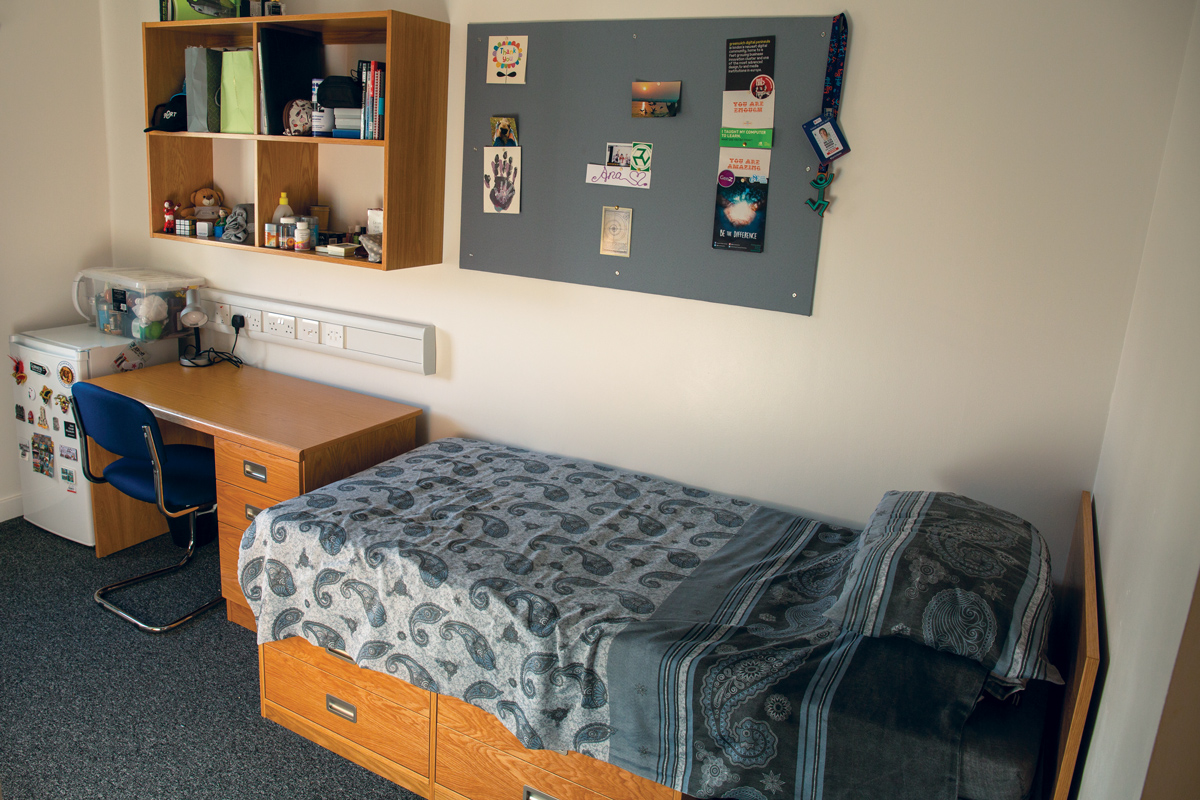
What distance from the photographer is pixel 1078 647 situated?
1475 mm

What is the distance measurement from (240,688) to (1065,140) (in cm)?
269

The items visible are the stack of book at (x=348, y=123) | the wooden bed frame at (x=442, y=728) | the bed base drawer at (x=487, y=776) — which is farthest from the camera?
the stack of book at (x=348, y=123)

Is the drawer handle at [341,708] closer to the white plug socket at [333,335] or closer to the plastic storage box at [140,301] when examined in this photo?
the white plug socket at [333,335]

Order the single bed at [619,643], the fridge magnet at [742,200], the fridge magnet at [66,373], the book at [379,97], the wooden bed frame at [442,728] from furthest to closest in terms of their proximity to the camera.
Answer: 1. the fridge magnet at [66,373]
2. the book at [379,97]
3. the fridge magnet at [742,200]
4. the wooden bed frame at [442,728]
5. the single bed at [619,643]

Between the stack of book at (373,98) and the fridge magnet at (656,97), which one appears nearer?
the fridge magnet at (656,97)

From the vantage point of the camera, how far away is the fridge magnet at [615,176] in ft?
7.86

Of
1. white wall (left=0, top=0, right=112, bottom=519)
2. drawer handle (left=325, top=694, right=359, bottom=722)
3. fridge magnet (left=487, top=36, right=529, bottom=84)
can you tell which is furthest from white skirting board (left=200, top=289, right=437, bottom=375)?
drawer handle (left=325, top=694, right=359, bottom=722)

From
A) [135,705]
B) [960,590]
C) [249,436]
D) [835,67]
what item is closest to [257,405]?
[249,436]

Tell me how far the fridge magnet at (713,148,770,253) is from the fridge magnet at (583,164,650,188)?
9.3 inches

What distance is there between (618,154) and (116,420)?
1.79 meters

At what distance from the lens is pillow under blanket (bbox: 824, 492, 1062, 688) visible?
1483 mm

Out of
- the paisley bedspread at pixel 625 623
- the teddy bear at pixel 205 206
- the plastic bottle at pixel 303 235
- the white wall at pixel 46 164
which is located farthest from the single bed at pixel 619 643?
the white wall at pixel 46 164

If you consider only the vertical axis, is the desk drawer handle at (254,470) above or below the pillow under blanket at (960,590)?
below

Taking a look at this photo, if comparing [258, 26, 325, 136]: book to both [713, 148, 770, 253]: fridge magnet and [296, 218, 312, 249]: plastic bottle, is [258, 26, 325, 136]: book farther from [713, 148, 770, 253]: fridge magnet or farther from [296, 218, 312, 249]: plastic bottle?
[713, 148, 770, 253]: fridge magnet
